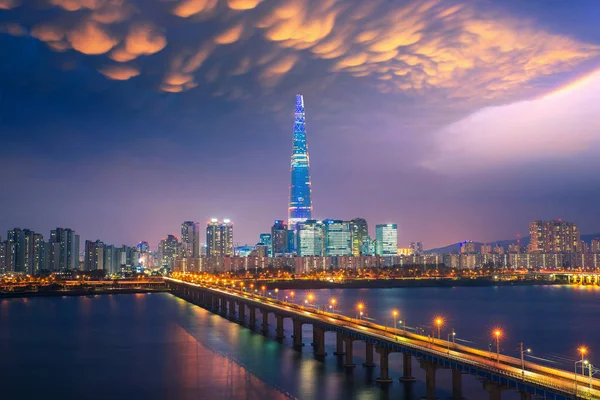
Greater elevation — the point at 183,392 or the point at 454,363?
the point at 454,363

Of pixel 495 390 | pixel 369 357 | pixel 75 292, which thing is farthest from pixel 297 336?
pixel 75 292

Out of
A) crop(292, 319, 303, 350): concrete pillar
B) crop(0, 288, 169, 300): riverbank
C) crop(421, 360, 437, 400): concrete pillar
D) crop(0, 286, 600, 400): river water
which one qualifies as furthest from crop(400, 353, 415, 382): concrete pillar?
crop(0, 288, 169, 300): riverbank

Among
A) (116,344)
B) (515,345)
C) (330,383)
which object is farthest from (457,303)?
(330,383)

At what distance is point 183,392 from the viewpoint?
45688 mm

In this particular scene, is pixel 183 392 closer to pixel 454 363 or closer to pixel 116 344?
pixel 454 363

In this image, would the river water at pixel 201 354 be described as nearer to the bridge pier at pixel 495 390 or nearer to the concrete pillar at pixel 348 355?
the concrete pillar at pixel 348 355

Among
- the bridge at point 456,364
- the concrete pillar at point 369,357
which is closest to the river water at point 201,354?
the concrete pillar at point 369,357

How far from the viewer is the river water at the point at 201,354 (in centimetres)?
4556

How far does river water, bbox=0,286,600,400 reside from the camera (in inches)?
1794

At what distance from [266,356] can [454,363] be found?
84.9 ft

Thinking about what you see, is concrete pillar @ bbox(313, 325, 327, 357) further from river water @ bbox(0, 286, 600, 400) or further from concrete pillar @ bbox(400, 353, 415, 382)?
concrete pillar @ bbox(400, 353, 415, 382)

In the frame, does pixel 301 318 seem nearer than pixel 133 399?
No

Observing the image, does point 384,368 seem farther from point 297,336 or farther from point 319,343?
point 297,336

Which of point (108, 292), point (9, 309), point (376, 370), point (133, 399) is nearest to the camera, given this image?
point (133, 399)
